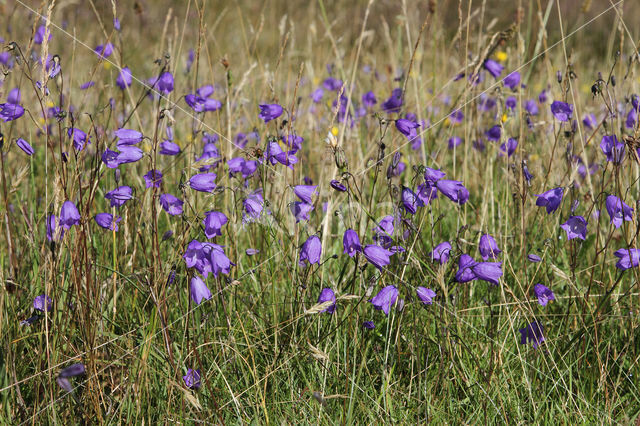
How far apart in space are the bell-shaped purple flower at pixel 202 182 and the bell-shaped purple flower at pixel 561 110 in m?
1.26

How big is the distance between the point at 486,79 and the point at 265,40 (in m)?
6.08

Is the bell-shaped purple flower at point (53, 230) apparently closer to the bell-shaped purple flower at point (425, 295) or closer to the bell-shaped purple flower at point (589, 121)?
the bell-shaped purple flower at point (425, 295)

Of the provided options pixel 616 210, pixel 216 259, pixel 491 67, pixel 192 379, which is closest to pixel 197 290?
pixel 216 259

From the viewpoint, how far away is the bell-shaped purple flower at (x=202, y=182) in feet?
5.96

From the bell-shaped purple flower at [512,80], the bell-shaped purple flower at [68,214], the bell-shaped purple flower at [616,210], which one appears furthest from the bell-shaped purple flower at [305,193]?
the bell-shaped purple flower at [512,80]

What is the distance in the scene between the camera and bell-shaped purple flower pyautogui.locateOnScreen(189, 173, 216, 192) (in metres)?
1.82

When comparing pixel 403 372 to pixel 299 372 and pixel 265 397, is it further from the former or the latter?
pixel 265 397

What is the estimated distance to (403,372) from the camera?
6.64 feet

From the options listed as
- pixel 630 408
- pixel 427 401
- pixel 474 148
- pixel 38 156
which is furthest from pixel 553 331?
pixel 38 156

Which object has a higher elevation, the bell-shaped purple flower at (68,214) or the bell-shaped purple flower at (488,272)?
the bell-shaped purple flower at (68,214)

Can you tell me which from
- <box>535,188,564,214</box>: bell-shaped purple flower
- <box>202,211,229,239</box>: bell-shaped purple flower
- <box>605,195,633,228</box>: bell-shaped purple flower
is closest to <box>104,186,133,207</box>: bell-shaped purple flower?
<box>202,211,229,239</box>: bell-shaped purple flower

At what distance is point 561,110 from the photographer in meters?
2.33

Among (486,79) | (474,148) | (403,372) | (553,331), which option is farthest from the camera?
(486,79)

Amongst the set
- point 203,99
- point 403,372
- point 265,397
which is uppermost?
point 203,99
